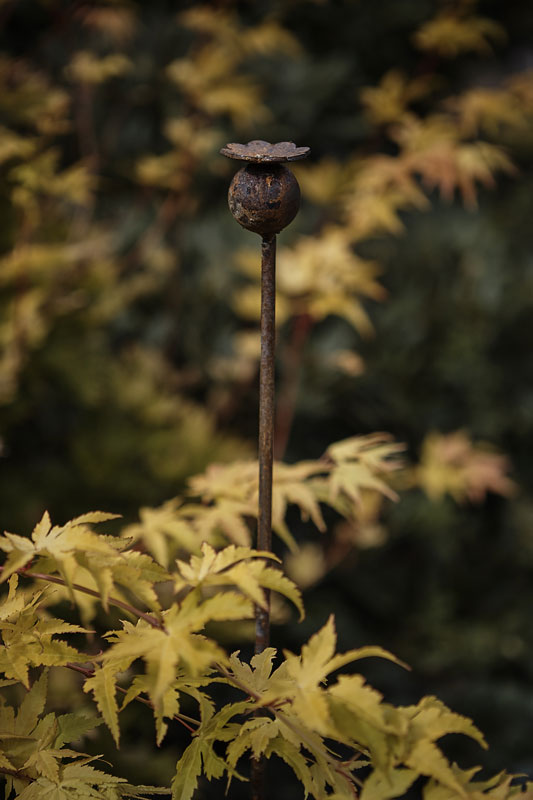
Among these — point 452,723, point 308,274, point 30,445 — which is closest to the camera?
point 452,723

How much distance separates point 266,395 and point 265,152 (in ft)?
0.84

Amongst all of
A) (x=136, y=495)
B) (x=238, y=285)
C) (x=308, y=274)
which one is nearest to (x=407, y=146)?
(x=308, y=274)

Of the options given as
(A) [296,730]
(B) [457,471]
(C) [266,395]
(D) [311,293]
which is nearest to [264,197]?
A: (C) [266,395]

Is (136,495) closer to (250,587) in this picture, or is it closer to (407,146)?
(407,146)

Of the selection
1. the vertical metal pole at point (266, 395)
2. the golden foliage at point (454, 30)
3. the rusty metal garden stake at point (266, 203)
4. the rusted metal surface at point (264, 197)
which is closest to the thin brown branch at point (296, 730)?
the vertical metal pole at point (266, 395)

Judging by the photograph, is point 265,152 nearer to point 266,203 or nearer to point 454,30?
point 266,203

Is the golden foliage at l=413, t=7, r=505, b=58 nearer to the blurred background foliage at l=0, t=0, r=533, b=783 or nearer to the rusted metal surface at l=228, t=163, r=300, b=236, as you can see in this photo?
the blurred background foliage at l=0, t=0, r=533, b=783

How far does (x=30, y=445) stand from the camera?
95.9 inches

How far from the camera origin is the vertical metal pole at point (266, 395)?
0.73 metres

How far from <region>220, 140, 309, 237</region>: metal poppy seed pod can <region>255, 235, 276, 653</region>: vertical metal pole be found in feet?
0.08

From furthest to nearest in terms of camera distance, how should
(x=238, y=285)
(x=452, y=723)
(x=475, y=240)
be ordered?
1. (x=475, y=240)
2. (x=238, y=285)
3. (x=452, y=723)

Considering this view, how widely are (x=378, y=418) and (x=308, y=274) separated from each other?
118 centimetres

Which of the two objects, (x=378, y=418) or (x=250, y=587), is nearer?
(x=250, y=587)

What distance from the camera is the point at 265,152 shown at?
0.72 meters
